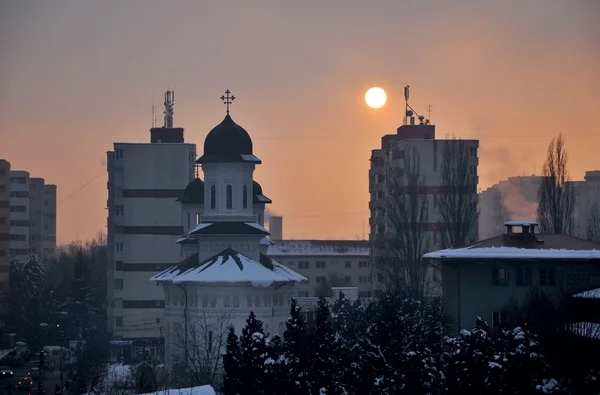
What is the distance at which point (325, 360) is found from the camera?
128 feet

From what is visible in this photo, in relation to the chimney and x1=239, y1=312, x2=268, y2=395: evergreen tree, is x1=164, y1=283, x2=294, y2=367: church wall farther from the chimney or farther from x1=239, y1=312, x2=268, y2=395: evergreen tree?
the chimney

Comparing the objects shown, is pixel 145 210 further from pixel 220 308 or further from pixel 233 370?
pixel 233 370

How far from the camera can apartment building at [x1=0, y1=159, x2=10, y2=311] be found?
360 feet

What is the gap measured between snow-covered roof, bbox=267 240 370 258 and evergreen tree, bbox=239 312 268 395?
337 feet

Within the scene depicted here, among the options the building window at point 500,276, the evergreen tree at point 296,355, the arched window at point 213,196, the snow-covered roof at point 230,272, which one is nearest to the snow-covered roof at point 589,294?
the building window at point 500,276

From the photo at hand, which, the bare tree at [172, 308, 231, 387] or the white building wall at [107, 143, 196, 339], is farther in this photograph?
the white building wall at [107, 143, 196, 339]

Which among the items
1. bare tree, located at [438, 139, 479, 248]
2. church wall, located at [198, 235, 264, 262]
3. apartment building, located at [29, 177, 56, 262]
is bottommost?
church wall, located at [198, 235, 264, 262]

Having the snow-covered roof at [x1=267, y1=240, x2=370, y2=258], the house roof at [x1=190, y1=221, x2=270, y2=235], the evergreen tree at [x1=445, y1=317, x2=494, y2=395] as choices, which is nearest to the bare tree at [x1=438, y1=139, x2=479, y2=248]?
the house roof at [x1=190, y1=221, x2=270, y2=235]

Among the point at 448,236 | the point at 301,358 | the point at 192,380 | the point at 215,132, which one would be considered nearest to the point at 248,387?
the point at 301,358

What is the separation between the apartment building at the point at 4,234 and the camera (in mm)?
109750

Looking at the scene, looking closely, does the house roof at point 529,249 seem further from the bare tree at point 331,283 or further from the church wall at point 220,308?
the bare tree at point 331,283

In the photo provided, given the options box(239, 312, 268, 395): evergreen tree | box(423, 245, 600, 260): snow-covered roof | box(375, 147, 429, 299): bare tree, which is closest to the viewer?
box(239, 312, 268, 395): evergreen tree

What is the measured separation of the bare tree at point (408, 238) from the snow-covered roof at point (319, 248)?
54.7 m

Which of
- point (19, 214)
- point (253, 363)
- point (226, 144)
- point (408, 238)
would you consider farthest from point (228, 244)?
point (19, 214)
